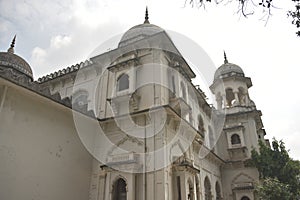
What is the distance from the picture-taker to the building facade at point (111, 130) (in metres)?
9.46

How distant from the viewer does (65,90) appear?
1572 cm

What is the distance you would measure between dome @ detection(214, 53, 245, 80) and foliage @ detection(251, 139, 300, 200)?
8.35 m

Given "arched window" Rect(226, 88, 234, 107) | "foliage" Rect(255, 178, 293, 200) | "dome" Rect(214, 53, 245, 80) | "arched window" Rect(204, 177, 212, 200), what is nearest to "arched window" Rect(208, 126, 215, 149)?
"arched window" Rect(204, 177, 212, 200)

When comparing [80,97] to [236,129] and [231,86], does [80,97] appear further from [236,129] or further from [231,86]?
[231,86]

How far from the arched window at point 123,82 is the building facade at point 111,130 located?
0.17ft

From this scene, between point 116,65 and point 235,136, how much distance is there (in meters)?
11.2

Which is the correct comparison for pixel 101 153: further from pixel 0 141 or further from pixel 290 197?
pixel 290 197

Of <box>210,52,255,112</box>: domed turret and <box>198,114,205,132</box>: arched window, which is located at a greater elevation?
<box>210,52,255,112</box>: domed turret

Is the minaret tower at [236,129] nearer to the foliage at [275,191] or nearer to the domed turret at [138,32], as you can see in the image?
the foliage at [275,191]

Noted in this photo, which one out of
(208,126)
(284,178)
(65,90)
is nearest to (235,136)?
(208,126)

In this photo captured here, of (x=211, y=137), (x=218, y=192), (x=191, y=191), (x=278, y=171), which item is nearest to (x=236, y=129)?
(x=211, y=137)

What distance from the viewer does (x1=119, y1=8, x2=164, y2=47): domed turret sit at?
15.1m

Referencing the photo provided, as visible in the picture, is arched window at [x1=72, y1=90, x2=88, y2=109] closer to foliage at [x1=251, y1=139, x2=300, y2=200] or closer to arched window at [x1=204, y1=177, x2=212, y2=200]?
arched window at [x1=204, y1=177, x2=212, y2=200]

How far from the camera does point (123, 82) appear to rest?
44.8 feet
